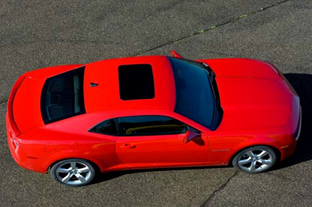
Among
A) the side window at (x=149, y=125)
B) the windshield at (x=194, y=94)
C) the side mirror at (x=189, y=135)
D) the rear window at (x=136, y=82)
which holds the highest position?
the rear window at (x=136, y=82)

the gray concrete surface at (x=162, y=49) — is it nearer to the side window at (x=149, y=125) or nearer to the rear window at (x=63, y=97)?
the side window at (x=149, y=125)

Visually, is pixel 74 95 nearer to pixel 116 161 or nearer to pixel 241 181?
pixel 116 161

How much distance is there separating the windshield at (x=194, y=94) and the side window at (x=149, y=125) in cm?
20

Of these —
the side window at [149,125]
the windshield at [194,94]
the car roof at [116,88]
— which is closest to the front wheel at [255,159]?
the windshield at [194,94]

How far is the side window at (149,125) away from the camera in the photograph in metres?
6.45

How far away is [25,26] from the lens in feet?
35.0

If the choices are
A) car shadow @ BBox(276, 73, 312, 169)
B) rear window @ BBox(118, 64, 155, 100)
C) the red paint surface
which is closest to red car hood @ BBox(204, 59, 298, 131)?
the red paint surface

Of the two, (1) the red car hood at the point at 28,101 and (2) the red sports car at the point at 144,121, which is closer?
(2) the red sports car at the point at 144,121

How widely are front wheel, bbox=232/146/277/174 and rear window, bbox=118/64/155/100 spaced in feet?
5.58

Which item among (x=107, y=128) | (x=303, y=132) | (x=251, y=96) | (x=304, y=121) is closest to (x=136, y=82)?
(x=107, y=128)

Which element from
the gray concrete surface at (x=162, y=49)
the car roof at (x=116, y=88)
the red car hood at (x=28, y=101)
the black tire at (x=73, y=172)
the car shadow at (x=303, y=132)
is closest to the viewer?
the car roof at (x=116, y=88)

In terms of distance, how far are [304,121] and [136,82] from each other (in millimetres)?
3265

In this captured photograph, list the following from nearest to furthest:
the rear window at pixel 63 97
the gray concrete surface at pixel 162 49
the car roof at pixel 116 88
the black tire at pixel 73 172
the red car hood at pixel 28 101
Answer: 1. the car roof at pixel 116 88
2. the rear window at pixel 63 97
3. the red car hood at pixel 28 101
4. the black tire at pixel 73 172
5. the gray concrete surface at pixel 162 49

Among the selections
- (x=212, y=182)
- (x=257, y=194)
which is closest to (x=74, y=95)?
(x=212, y=182)
